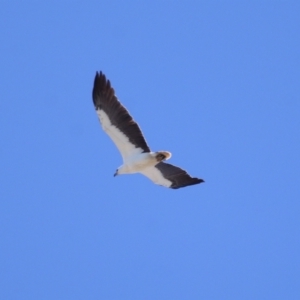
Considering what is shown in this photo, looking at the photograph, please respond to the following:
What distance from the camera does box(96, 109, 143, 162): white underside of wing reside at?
20.1m

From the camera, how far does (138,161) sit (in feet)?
68.2

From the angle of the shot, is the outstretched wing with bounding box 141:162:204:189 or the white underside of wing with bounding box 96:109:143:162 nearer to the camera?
the white underside of wing with bounding box 96:109:143:162

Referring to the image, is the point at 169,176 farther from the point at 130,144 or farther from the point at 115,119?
the point at 115,119

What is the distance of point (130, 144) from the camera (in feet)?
67.3

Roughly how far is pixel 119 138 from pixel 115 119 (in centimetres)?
66

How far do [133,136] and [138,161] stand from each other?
87 cm

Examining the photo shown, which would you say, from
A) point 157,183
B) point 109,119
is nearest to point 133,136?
point 109,119

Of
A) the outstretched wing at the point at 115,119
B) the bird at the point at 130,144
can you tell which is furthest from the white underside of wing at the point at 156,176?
the outstretched wing at the point at 115,119

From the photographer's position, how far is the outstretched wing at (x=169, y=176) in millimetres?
21500

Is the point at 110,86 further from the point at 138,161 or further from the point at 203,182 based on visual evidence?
the point at 203,182

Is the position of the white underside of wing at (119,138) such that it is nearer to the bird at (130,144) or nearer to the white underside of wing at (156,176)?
the bird at (130,144)

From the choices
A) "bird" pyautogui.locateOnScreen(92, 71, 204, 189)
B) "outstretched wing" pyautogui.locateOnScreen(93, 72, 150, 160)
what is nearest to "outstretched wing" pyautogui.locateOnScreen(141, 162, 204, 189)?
"bird" pyautogui.locateOnScreen(92, 71, 204, 189)

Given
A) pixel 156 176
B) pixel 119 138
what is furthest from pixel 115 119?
pixel 156 176

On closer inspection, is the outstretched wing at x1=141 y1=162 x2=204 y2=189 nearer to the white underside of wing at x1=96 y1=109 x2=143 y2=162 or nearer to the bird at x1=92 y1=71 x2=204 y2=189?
the bird at x1=92 y1=71 x2=204 y2=189
